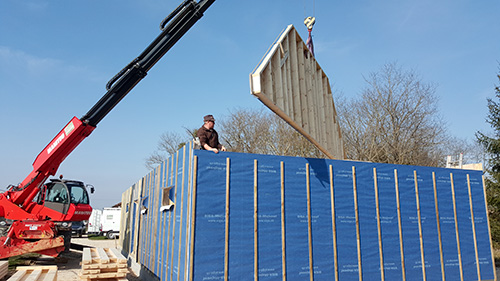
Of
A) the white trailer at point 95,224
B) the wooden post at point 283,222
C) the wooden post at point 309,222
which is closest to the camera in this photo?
the wooden post at point 283,222

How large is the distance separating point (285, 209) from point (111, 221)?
28.6 meters

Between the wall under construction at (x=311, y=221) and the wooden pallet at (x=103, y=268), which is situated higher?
the wall under construction at (x=311, y=221)

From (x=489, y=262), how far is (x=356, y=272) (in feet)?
16.5

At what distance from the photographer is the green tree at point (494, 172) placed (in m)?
19.6

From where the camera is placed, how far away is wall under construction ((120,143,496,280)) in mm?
7426

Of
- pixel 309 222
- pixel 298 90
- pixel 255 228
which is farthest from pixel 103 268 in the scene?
pixel 298 90

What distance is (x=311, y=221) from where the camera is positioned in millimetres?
8375

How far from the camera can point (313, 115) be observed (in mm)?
8664

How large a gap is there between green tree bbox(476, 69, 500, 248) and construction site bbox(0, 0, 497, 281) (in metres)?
10.3

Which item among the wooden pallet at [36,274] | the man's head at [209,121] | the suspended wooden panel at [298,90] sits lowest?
the wooden pallet at [36,274]

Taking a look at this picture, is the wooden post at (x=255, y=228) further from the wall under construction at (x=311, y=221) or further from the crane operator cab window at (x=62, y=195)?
the crane operator cab window at (x=62, y=195)

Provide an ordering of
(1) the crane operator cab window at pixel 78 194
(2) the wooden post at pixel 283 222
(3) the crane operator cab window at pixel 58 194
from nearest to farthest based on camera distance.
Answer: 1. (2) the wooden post at pixel 283 222
2. (3) the crane operator cab window at pixel 58 194
3. (1) the crane operator cab window at pixel 78 194

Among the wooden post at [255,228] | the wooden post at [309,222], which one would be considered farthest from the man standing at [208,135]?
the wooden post at [309,222]

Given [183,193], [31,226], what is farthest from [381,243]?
[31,226]
